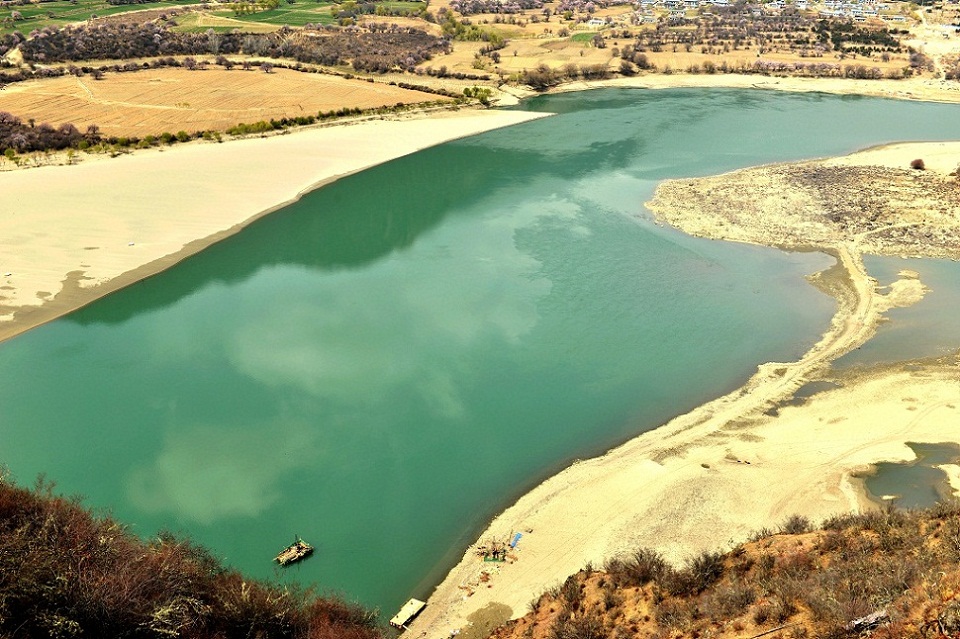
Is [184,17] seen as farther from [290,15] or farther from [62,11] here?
[62,11]

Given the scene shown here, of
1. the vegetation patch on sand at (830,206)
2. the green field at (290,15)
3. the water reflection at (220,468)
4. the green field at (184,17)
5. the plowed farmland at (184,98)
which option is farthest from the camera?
the green field at (290,15)

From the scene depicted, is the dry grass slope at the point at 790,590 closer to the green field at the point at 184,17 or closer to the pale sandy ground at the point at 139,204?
the pale sandy ground at the point at 139,204

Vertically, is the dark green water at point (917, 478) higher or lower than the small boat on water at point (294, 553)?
higher

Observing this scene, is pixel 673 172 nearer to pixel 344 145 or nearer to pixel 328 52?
pixel 344 145

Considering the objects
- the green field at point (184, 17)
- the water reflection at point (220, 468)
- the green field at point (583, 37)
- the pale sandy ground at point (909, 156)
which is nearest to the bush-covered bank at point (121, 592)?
the water reflection at point (220, 468)

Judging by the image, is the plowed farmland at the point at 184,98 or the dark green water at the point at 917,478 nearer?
the dark green water at the point at 917,478

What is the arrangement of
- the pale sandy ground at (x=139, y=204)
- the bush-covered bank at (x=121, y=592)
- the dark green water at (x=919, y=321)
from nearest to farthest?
1. the bush-covered bank at (x=121, y=592)
2. the dark green water at (x=919, y=321)
3. the pale sandy ground at (x=139, y=204)

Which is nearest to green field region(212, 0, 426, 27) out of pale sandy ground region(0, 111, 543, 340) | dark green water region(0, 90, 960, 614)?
pale sandy ground region(0, 111, 543, 340)

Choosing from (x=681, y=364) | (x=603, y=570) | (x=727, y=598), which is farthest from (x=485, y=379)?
(x=727, y=598)
